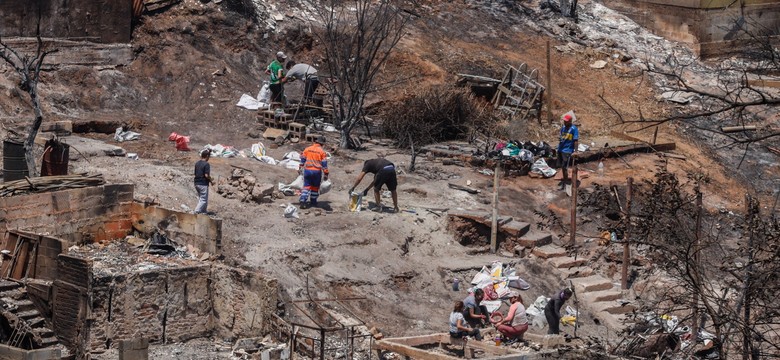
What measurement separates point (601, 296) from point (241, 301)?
5.79 meters

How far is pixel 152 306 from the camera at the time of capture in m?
14.9

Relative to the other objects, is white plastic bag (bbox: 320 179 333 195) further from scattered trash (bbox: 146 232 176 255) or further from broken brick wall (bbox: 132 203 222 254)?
scattered trash (bbox: 146 232 176 255)

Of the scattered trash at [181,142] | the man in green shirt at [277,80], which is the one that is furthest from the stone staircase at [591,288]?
the man in green shirt at [277,80]

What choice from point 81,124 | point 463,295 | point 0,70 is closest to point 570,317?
point 463,295

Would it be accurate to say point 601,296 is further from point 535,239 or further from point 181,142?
point 181,142

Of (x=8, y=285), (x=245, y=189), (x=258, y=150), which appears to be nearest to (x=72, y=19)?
(x=258, y=150)

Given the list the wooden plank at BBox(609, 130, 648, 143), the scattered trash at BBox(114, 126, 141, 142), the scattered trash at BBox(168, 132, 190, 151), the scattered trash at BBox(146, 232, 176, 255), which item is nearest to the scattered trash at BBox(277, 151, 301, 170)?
the scattered trash at BBox(168, 132, 190, 151)

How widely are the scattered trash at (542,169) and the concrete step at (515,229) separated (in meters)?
2.82

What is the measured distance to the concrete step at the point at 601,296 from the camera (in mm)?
18203

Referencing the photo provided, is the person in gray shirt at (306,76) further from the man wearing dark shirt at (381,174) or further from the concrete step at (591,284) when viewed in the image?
the concrete step at (591,284)

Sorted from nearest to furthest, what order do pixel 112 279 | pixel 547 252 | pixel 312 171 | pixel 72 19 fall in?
pixel 112 279 → pixel 312 171 → pixel 547 252 → pixel 72 19

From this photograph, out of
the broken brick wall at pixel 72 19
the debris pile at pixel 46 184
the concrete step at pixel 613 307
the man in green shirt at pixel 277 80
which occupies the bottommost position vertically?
the concrete step at pixel 613 307

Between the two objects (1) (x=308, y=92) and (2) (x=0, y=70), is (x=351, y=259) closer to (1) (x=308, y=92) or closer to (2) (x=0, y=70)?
(1) (x=308, y=92)

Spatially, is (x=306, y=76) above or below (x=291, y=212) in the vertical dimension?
above
